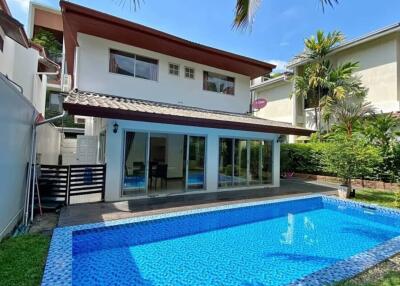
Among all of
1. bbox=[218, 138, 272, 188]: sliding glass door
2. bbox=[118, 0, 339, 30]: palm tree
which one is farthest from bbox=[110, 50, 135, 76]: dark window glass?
bbox=[118, 0, 339, 30]: palm tree

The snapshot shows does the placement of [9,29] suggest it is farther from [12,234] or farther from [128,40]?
[12,234]

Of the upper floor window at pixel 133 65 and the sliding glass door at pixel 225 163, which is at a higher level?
the upper floor window at pixel 133 65

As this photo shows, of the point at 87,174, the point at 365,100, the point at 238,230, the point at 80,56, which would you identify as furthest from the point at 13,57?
the point at 365,100

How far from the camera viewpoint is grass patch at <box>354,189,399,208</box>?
43.5 ft

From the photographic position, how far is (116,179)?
1222 cm

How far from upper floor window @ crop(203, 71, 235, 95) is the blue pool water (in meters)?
Result: 10.2

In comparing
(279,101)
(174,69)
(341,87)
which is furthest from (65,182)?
(279,101)

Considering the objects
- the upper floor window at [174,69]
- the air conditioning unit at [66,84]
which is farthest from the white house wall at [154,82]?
the air conditioning unit at [66,84]

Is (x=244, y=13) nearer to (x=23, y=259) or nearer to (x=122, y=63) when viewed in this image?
(x=23, y=259)

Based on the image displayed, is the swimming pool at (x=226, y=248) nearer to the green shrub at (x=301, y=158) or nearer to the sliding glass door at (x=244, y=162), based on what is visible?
the sliding glass door at (x=244, y=162)

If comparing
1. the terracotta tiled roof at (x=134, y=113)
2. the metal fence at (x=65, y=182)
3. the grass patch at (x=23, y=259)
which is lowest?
the grass patch at (x=23, y=259)

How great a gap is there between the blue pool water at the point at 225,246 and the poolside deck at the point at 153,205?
1.02 m

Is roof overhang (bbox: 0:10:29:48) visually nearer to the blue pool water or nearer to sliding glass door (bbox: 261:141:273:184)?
the blue pool water

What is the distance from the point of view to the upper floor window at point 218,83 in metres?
18.8
